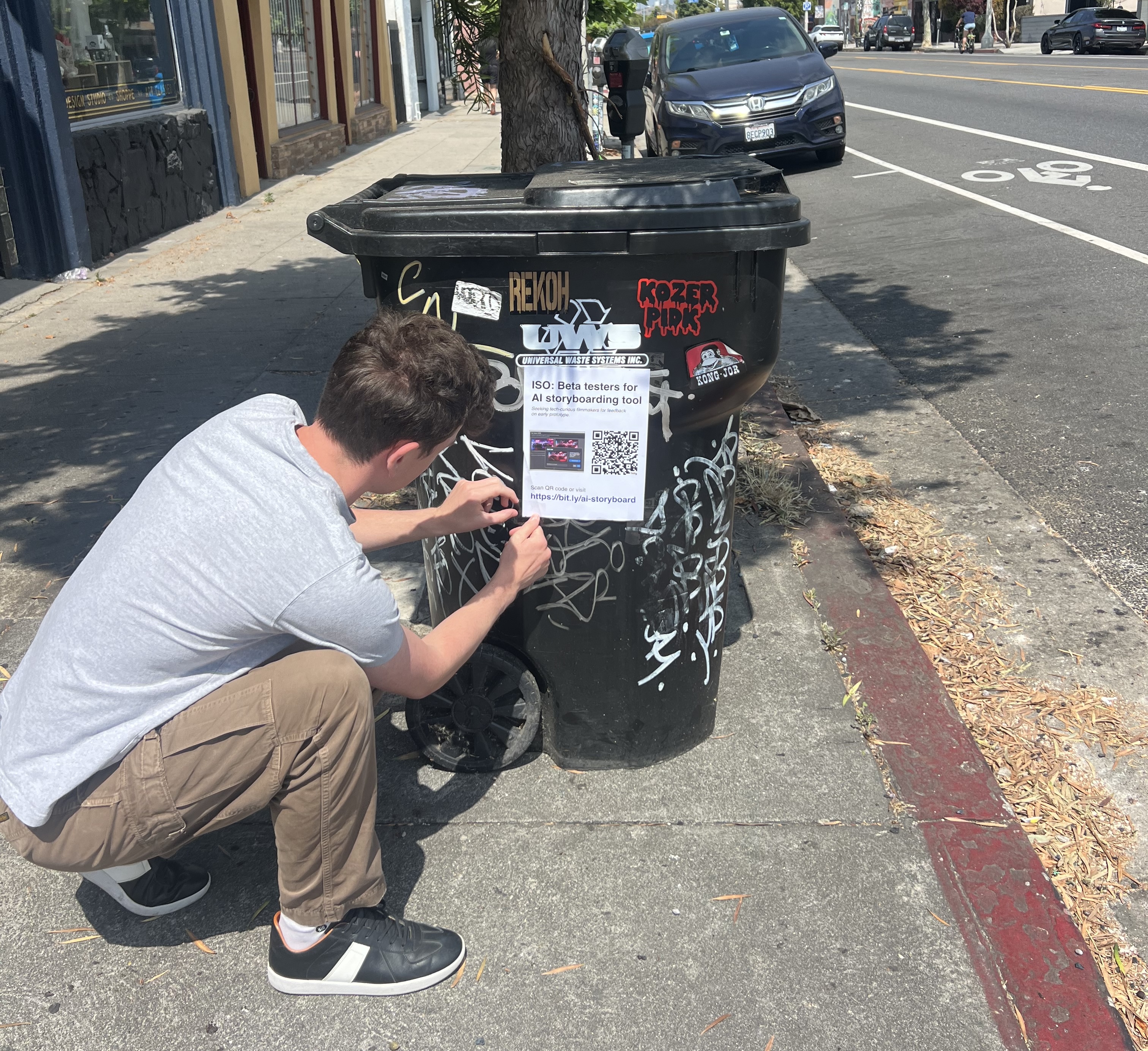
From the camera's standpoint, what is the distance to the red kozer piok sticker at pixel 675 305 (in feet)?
7.60

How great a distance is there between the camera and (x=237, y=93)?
12.0m

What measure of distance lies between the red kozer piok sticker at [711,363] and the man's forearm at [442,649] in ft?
2.08

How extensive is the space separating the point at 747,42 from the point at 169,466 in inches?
479

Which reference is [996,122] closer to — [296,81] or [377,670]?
[296,81]

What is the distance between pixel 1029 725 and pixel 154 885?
225cm

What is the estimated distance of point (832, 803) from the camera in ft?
8.64

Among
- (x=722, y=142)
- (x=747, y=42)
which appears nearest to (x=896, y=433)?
(x=722, y=142)

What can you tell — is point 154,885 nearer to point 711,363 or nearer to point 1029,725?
point 711,363

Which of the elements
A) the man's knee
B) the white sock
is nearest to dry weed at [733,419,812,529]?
the man's knee

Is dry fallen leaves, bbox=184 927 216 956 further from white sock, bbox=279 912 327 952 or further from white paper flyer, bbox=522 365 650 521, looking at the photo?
white paper flyer, bbox=522 365 650 521

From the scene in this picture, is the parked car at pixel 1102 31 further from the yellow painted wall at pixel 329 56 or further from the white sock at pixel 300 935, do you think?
the white sock at pixel 300 935

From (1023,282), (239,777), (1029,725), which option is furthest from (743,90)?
(239,777)

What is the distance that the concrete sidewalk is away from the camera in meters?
2.08

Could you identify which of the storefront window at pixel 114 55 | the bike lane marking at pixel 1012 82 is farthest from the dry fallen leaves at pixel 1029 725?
the bike lane marking at pixel 1012 82
